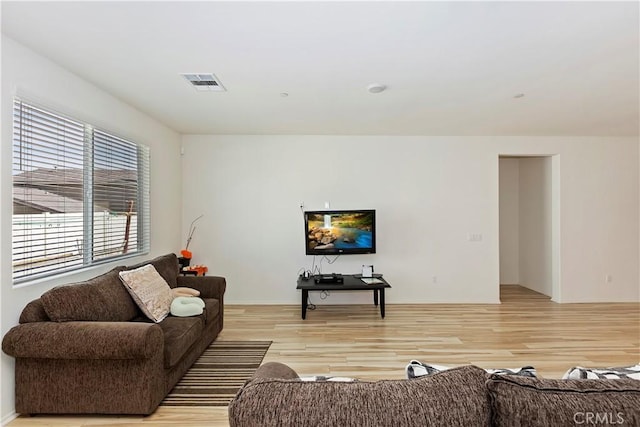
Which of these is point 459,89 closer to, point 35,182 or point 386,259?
point 386,259

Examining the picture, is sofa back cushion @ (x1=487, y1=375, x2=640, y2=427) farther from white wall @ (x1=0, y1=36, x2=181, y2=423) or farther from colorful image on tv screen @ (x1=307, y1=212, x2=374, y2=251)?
colorful image on tv screen @ (x1=307, y1=212, x2=374, y2=251)

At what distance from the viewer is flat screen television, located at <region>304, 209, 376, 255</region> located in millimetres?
5480

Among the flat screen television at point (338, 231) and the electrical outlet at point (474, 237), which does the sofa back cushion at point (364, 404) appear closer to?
the flat screen television at point (338, 231)

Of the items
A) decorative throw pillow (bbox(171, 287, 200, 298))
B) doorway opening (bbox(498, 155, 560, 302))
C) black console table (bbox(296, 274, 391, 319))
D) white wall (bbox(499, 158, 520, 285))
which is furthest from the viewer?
white wall (bbox(499, 158, 520, 285))

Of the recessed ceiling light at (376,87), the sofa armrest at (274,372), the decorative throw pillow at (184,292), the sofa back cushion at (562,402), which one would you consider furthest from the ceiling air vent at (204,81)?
the sofa back cushion at (562,402)

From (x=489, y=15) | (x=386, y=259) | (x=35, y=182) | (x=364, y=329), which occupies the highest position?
(x=489, y=15)

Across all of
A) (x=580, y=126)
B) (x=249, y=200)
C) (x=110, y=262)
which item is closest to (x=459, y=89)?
(x=580, y=126)

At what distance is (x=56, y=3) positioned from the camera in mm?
2117

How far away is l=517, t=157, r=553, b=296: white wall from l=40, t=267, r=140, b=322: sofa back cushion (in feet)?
21.0

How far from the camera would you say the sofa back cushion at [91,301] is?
259cm

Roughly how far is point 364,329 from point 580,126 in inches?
164

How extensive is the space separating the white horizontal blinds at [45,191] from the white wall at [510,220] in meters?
7.12

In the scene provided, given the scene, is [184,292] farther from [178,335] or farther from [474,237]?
[474,237]

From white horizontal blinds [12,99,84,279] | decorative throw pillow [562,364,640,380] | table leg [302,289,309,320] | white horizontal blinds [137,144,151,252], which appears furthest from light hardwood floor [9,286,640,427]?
decorative throw pillow [562,364,640,380]
